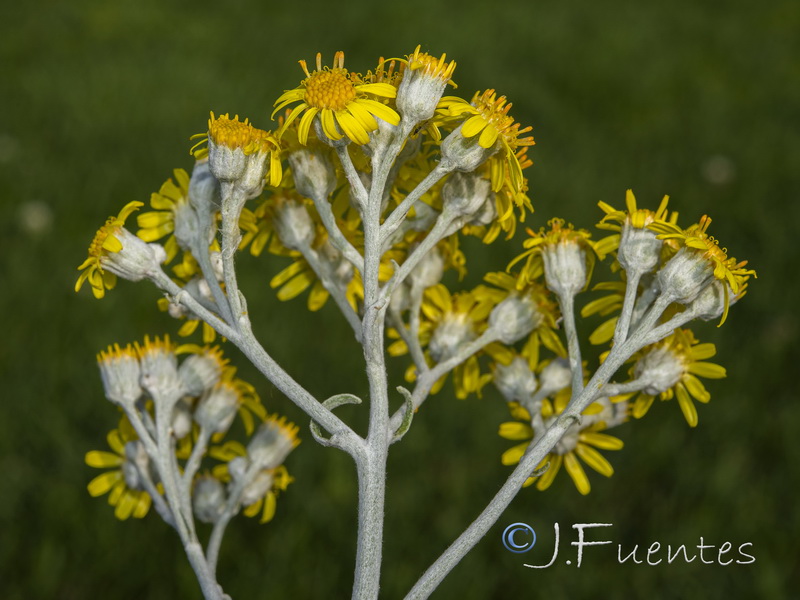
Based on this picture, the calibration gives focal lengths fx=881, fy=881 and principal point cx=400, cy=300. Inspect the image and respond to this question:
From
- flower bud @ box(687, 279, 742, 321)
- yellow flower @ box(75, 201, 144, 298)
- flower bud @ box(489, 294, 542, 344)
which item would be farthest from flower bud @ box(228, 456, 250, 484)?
flower bud @ box(687, 279, 742, 321)

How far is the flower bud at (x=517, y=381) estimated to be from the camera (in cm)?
172

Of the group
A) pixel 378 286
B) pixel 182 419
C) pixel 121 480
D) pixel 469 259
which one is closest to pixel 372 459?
pixel 378 286

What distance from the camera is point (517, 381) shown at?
5.68 feet

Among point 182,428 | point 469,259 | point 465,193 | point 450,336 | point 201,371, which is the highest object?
point 469,259

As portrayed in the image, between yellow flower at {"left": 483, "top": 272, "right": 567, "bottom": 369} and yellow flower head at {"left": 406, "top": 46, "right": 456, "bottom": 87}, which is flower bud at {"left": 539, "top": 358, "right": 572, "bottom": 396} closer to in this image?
yellow flower at {"left": 483, "top": 272, "right": 567, "bottom": 369}

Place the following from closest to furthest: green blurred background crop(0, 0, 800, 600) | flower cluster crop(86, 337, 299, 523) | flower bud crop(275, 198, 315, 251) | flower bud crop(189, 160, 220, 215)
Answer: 1. flower bud crop(189, 160, 220, 215)
2. flower bud crop(275, 198, 315, 251)
3. flower cluster crop(86, 337, 299, 523)
4. green blurred background crop(0, 0, 800, 600)

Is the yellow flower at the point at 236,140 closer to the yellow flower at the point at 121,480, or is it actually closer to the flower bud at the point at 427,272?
the flower bud at the point at 427,272

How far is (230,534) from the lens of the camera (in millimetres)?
3117

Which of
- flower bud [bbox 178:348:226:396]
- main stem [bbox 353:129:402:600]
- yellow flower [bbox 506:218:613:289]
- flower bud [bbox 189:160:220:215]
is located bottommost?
main stem [bbox 353:129:402:600]

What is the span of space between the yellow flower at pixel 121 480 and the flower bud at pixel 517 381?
0.79 meters

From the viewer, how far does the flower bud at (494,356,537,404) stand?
1.72m

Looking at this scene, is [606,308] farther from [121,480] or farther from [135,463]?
[121,480]

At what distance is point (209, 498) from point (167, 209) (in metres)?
0.61

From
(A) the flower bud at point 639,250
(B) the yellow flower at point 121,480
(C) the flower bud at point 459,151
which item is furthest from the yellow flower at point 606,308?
(B) the yellow flower at point 121,480
